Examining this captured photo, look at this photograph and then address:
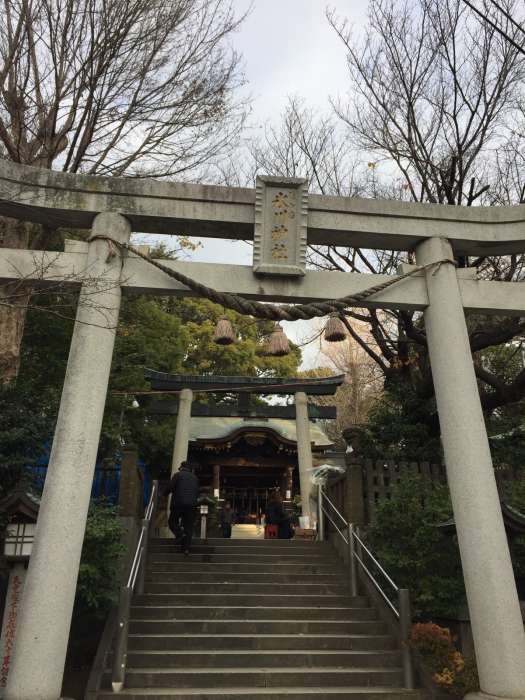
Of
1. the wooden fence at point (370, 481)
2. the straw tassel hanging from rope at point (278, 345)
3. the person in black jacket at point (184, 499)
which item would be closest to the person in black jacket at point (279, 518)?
the wooden fence at point (370, 481)

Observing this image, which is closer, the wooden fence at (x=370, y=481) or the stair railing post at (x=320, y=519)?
the wooden fence at (x=370, y=481)

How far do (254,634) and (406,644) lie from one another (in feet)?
6.04

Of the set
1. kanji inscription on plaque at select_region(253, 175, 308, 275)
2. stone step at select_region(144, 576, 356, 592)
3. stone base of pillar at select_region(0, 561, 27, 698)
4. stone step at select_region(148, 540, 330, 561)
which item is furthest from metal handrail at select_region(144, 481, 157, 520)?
kanji inscription on plaque at select_region(253, 175, 308, 275)

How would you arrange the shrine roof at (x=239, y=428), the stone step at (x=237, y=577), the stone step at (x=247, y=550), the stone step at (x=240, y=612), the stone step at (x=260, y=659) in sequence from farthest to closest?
the shrine roof at (x=239, y=428), the stone step at (x=247, y=550), the stone step at (x=237, y=577), the stone step at (x=240, y=612), the stone step at (x=260, y=659)

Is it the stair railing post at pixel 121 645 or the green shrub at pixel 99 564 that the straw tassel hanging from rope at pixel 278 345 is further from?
the stair railing post at pixel 121 645

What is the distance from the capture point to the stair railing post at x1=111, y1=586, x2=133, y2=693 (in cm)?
530

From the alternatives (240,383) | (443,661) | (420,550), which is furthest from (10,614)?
(240,383)

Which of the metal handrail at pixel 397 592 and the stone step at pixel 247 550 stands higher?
the stone step at pixel 247 550

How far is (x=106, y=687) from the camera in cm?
536

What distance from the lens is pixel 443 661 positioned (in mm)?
5570

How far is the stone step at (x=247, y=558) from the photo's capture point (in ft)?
27.9

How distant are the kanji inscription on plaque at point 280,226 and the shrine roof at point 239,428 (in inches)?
469

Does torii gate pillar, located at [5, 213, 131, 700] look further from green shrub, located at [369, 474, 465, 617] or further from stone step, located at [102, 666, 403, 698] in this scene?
green shrub, located at [369, 474, 465, 617]

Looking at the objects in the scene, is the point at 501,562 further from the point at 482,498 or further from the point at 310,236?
the point at 310,236
